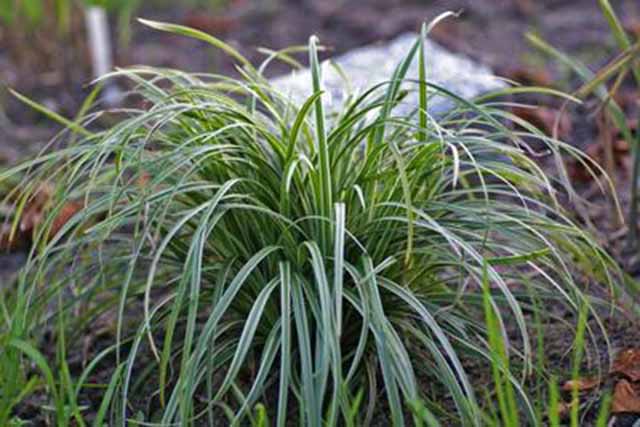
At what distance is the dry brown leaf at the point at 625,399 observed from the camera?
7.09 feet

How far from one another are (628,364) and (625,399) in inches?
4.8

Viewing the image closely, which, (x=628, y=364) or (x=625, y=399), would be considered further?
(x=628, y=364)

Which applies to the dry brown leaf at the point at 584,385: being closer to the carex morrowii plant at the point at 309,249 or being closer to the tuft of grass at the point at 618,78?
the carex morrowii plant at the point at 309,249

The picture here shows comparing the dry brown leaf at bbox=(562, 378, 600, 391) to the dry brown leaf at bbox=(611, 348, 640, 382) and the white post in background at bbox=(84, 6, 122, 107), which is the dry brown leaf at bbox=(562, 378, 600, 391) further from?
the white post in background at bbox=(84, 6, 122, 107)

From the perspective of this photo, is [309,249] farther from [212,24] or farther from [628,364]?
[212,24]

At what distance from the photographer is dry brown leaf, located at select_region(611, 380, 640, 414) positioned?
216 cm

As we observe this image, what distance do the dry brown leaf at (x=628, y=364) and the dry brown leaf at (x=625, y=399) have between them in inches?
1.8

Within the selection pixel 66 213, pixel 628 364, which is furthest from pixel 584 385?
pixel 66 213

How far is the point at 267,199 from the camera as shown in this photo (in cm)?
228

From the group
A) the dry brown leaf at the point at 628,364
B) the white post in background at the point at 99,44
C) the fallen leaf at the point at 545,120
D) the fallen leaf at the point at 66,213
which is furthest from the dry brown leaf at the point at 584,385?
the white post in background at the point at 99,44

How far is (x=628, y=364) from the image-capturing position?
228 centimetres

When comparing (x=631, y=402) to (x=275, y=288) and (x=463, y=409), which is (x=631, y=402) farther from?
(x=275, y=288)

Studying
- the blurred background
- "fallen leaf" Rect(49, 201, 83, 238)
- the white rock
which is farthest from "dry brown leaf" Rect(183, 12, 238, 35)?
"fallen leaf" Rect(49, 201, 83, 238)

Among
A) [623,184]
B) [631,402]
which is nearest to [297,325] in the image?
[631,402]
